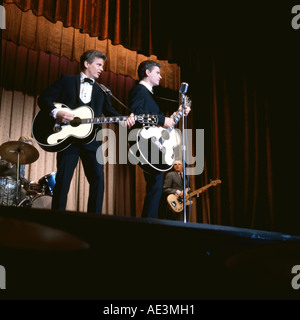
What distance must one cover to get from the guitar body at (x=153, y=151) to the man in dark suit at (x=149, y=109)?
8cm

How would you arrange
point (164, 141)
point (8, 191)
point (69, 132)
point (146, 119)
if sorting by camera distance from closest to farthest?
point (69, 132)
point (146, 119)
point (164, 141)
point (8, 191)

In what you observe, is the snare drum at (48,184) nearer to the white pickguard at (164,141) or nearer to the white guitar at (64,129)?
the white guitar at (64,129)

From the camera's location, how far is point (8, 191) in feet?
13.3

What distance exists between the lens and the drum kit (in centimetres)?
400

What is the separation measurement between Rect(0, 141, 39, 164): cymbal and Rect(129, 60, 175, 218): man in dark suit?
4.90 feet

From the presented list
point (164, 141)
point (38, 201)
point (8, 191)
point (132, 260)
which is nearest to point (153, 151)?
point (164, 141)

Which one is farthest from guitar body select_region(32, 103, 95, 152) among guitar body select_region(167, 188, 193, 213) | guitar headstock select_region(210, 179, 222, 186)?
guitar body select_region(167, 188, 193, 213)

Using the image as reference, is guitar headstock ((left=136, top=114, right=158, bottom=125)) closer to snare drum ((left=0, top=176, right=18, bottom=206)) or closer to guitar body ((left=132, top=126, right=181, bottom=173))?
guitar body ((left=132, top=126, right=181, bottom=173))

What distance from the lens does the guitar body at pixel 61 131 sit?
277 centimetres

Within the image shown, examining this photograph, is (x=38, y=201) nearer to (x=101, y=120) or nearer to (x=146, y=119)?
(x=101, y=120)

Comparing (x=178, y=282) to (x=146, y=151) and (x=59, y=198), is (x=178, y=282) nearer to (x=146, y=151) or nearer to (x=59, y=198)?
(x=59, y=198)

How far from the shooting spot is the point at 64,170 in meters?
2.68

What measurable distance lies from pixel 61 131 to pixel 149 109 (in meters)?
0.84
